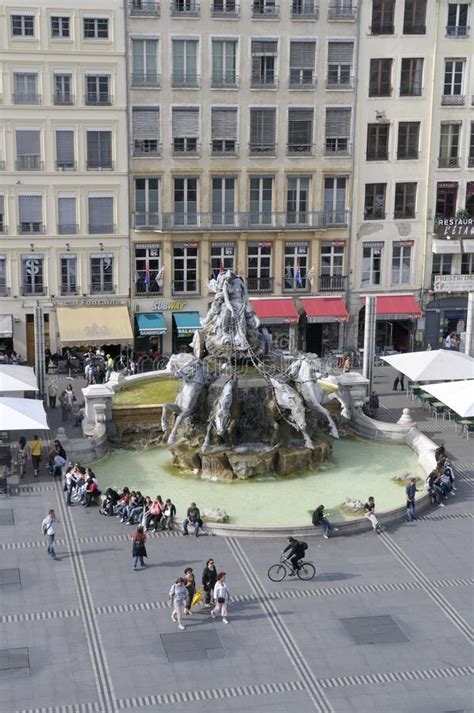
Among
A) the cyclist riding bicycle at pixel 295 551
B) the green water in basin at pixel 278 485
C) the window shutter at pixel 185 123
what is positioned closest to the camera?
the cyclist riding bicycle at pixel 295 551

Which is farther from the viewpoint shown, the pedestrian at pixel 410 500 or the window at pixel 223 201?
the window at pixel 223 201

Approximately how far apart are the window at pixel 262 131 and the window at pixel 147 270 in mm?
7942

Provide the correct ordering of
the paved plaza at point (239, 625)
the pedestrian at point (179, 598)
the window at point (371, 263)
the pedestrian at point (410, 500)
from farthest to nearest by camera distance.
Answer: the window at point (371, 263) → the pedestrian at point (410, 500) → the pedestrian at point (179, 598) → the paved plaza at point (239, 625)

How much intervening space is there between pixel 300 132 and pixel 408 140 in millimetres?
6395

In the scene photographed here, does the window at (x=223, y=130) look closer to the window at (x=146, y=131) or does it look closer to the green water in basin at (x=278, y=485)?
the window at (x=146, y=131)

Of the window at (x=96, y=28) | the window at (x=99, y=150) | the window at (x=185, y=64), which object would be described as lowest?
the window at (x=99, y=150)

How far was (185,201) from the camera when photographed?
60688 millimetres

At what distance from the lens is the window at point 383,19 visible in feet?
199

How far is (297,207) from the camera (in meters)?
62.0

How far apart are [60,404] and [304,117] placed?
22842 millimetres

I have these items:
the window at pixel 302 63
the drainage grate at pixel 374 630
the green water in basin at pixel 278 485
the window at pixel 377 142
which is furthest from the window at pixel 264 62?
the drainage grate at pixel 374 630

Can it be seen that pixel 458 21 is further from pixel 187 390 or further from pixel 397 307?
pixel 187 390

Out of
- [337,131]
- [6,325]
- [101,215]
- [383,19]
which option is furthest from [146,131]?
[383,19]

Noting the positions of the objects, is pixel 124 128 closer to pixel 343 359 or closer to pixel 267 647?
pixel 343 359
